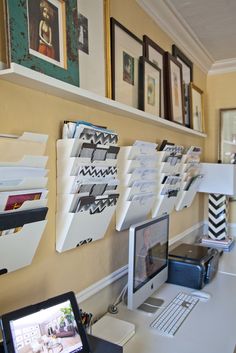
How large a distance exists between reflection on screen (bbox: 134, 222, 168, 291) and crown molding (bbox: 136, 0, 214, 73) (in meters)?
1.28

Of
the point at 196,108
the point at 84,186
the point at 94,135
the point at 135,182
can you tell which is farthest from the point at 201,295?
the point at 196,108

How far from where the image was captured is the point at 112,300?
1.69m

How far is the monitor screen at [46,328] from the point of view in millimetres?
897

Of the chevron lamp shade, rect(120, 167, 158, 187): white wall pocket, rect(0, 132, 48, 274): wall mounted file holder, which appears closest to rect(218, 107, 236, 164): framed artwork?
the chevron lamp shade

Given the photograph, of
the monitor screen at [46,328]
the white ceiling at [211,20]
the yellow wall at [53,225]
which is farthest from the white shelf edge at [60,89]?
the white ceiling at [211,20]

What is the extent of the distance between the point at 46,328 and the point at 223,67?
2856 mm

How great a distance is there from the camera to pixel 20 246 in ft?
3.51

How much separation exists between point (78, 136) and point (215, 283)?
52.3 inches

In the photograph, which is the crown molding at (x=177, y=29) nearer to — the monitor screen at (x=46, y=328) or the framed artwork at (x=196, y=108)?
the framed artwork at (x=196, y=108)

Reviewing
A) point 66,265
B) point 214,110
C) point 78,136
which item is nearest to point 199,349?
point 66,265

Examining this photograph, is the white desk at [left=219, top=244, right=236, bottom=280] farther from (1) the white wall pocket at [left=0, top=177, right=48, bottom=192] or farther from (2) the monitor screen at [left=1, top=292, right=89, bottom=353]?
(1) the white wall pocket at [left=0, top=177, right=48, bottom=192]

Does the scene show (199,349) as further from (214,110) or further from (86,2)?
(214,110)

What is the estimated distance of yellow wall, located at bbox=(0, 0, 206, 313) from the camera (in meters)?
1.09

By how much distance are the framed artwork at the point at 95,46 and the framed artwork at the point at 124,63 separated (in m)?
0.07
